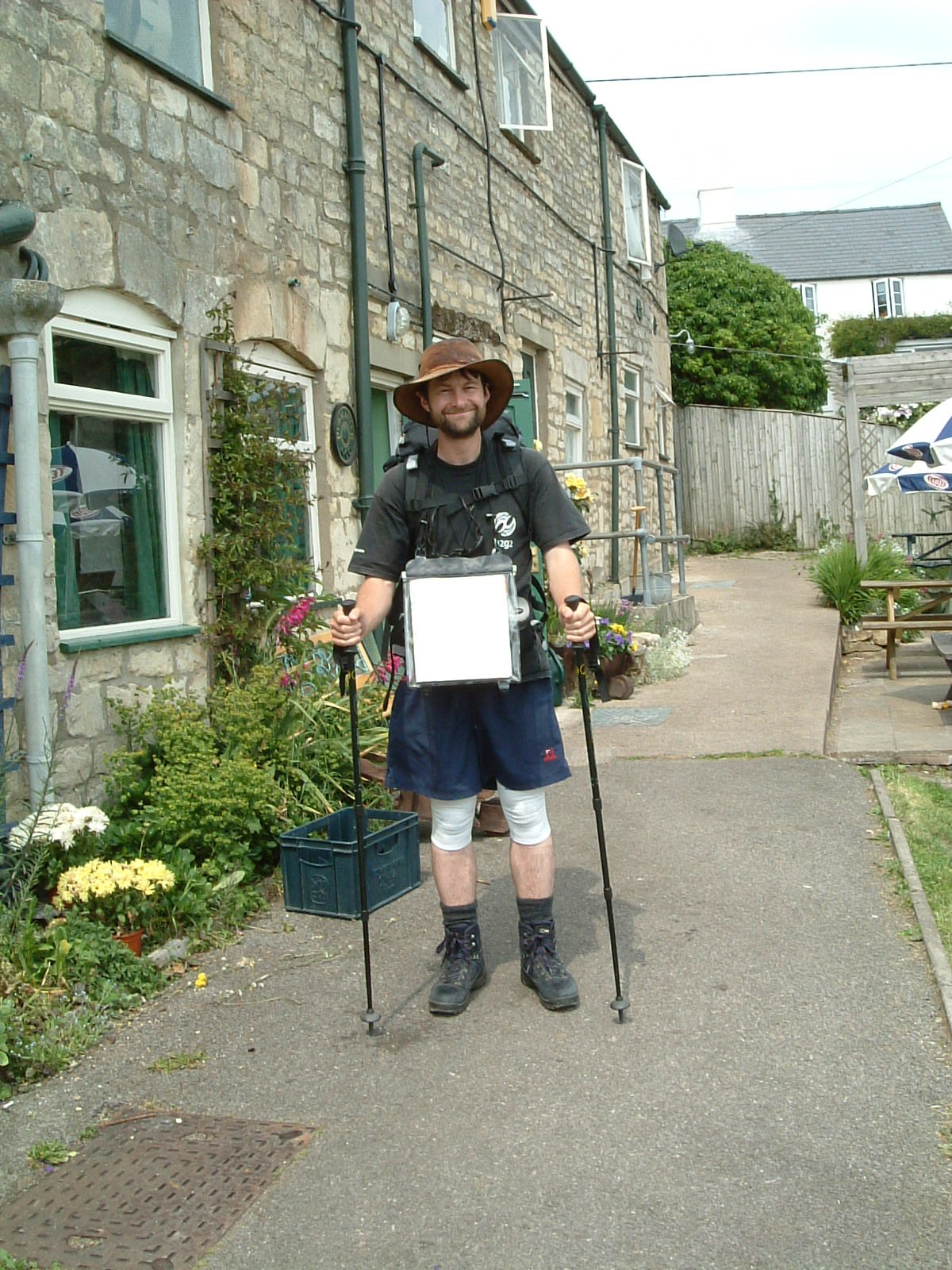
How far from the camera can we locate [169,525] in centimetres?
625

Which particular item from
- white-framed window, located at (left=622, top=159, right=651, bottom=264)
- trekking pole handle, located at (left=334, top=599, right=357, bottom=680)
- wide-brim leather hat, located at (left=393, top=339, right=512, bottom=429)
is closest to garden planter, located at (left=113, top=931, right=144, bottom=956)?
trekking pole handle, located at (left=334, top=599, right=357, bottom=680)

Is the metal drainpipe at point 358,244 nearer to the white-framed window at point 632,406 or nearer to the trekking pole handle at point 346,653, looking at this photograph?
the trekking pole handle at point 346,653

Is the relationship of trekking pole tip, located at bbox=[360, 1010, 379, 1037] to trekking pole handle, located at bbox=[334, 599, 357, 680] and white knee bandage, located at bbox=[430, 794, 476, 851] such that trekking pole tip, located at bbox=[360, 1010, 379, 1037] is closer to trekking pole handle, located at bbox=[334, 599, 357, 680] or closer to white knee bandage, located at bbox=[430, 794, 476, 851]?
white knee bandage, located at bbox=[430, 794, 476, 851]

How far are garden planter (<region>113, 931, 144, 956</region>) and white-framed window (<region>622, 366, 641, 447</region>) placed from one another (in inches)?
484

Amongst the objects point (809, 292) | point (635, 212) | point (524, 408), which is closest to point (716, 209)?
point (809, 292)

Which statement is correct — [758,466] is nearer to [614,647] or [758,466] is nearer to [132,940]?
[614,647]

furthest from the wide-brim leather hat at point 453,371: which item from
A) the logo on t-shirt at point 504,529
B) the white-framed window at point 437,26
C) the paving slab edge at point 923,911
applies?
the white-framed window at point 437,26

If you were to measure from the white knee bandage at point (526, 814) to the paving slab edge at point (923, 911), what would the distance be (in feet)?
4.26

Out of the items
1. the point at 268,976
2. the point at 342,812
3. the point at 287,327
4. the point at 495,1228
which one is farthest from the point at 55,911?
the point at 287,327

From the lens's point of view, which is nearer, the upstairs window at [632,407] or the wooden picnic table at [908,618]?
the wooden picnic table at [908,618]

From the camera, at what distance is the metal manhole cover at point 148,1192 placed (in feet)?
8.81

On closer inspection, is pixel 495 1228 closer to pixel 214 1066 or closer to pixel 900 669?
pixel 214 1066

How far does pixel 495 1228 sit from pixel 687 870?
272 centimetres

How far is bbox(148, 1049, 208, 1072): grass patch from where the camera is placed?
3596 mm
